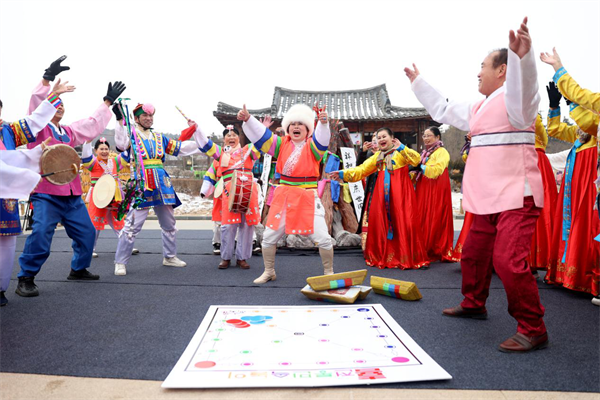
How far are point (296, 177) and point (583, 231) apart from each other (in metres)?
2.48

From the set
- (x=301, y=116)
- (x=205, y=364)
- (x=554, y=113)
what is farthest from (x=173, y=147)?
(x=554, y=113)

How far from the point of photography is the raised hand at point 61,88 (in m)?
3.10

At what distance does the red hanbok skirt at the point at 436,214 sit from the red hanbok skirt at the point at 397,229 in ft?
0.90

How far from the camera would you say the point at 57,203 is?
3.37 metres

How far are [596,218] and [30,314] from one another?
4458mm

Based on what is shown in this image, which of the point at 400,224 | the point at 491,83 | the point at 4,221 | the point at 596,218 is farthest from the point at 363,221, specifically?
the point at 4,221

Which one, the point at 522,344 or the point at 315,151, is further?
the point at 315,151

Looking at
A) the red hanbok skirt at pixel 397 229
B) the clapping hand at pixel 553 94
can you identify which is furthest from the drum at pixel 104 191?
the clapping hand at pixel 553 94

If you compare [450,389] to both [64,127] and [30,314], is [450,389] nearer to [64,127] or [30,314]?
[30,314]

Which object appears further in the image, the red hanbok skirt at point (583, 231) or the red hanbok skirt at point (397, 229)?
the red hanbok skirt at point (397, 229)

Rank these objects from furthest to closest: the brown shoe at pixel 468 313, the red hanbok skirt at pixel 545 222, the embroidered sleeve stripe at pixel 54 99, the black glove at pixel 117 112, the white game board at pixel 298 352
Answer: the black glove at pixel 117 112, the red hanbok skirt at pixel 545 222, the embroidered sleeve stripe at pixel 54 99, the brown shoe at pixel 468 313, the white game board at pixel 298 352

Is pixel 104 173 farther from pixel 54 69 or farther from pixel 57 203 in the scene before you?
pixel 54 69

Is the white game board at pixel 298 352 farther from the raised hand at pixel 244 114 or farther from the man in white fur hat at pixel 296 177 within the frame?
the raised hand at pixel 244 114

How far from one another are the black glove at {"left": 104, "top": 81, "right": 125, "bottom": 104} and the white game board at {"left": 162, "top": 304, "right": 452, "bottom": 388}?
219 cm
